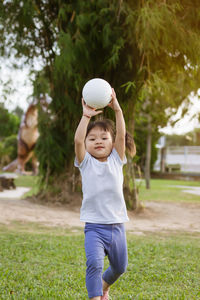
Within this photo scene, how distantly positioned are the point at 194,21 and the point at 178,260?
4700 millimetres

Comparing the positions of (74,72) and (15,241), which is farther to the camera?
(74,72)

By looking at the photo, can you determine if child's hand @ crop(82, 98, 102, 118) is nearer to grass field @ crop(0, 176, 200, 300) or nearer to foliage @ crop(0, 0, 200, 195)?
grass field @ crop(0, 176, 200, 300)

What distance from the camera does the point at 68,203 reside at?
8055mm

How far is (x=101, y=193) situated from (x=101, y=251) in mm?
383

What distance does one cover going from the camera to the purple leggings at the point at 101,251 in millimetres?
2277

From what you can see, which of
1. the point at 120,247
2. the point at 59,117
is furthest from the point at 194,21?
the point at 120,247

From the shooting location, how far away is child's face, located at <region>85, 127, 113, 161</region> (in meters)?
2.62

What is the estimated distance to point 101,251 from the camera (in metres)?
2.35

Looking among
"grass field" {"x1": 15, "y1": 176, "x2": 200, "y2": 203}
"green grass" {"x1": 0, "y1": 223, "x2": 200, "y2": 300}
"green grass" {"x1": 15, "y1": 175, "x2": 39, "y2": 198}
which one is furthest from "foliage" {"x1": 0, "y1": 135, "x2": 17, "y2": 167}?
"green grass" {"x1": 0, "y1": 223, "x2": 200, "y2": 300}

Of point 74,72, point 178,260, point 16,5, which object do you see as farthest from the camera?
point 16,5

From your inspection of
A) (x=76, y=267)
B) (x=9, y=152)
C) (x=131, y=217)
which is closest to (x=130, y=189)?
(x=131, y=217)

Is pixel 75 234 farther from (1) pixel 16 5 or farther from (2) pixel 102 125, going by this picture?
(1) pixel 16 5

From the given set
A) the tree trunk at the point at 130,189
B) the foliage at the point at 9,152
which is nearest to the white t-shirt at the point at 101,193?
the tree trunk at the point at 130,189

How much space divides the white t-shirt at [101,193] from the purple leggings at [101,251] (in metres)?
0.06
